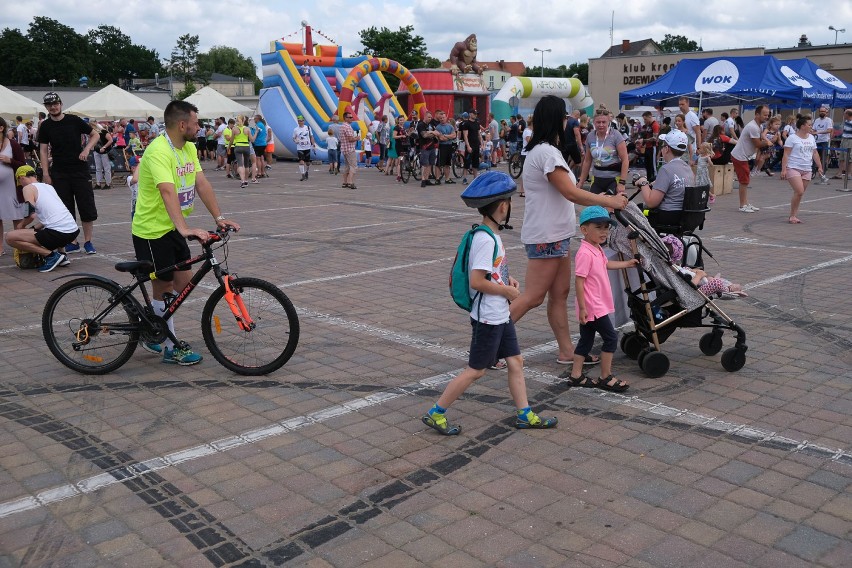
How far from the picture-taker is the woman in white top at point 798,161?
41.4ft

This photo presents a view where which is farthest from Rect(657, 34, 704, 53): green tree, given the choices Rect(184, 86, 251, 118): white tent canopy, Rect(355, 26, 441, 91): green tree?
Rect(184, 86, 251, 118): white tent canopy

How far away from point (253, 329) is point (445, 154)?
15787 mm

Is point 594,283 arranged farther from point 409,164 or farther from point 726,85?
point 726,85

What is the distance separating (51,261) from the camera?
950 cm

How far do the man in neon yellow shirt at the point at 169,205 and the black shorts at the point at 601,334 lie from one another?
251 centimetres

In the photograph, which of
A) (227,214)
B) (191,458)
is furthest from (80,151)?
(191,458)

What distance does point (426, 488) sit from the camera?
3.93m

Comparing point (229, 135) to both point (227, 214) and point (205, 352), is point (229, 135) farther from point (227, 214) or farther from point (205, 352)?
point (205, 352)

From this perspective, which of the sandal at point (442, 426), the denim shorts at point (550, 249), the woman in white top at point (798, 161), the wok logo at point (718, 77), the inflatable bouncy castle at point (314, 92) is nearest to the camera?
the sandal at point (442, 426)

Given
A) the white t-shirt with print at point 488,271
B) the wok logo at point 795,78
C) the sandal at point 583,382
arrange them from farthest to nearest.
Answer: the wok logo at point 795,78, the sandal at point 583,382, the white t-shirt with print at point 488,271

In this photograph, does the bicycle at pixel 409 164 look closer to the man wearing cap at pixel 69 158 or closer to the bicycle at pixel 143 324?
the man wearing cap at pixel 69 158

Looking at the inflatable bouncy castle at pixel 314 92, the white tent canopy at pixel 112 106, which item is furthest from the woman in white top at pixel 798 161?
the white tent canopy at pixel 112 106

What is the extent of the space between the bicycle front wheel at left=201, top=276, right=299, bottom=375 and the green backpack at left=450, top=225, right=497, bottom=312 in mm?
1475

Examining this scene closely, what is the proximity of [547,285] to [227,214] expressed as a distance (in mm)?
10289
